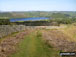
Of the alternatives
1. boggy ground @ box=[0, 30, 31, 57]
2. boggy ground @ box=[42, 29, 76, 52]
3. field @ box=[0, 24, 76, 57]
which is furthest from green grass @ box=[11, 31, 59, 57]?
boggy ground @ box=[42, 29, 76, 52]

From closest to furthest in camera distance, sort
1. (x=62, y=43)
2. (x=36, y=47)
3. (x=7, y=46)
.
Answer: (x=36, y=47) → (x=7, y=46) → (x=62, y=43)

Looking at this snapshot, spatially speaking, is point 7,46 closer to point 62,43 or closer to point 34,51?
point 34,51

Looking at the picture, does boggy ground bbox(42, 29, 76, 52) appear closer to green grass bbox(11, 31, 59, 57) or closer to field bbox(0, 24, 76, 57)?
field bbox(0, 24, 76, 57)

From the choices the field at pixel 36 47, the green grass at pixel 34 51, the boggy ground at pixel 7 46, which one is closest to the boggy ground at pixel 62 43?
the field at pixel 36 47

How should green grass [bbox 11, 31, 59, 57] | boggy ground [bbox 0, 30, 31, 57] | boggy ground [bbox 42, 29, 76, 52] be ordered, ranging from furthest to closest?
boggy ground [bbox 42, 29, 76, 52], boggy ground [bbox 0, 30, 31, 57], green grass [bbox 11, 31, 59, 57]

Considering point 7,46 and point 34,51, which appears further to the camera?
point 7,46

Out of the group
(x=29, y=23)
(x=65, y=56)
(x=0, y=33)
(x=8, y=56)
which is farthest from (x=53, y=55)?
(x=29, y=23)

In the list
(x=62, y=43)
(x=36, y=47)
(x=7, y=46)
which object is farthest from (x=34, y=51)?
(x=62, y=43)

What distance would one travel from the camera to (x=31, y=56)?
777 centimetres

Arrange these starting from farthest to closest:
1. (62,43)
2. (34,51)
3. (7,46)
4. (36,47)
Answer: (62,43)
(7,46)
(36,47)
(34,51)

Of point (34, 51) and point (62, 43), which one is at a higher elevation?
point (34, 51)

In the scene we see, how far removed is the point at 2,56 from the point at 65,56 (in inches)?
112

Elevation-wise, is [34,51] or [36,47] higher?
[34,51]

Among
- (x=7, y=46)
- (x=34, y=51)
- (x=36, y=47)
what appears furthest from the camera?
(x=7, y=46)
